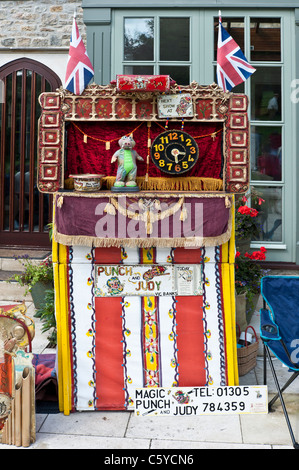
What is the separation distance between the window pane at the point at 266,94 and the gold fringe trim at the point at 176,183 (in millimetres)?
3103

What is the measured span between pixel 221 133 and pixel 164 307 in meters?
1.64

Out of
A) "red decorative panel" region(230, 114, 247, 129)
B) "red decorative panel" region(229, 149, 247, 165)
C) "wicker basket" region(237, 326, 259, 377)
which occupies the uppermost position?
"red decorative panel" region(230, 114, 247, 129)

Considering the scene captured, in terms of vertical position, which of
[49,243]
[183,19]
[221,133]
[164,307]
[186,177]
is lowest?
[164,307]

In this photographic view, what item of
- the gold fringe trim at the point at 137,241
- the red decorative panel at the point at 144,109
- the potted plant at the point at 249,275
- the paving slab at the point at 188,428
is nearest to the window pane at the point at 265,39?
the potted plant at the point at 249,275

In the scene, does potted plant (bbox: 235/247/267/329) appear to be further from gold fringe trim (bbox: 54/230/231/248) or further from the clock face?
gold fringe trim (bbox: 54/230/231/248)

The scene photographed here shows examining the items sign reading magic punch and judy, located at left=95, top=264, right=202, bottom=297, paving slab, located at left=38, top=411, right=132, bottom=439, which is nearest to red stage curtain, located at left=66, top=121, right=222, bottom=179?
sign reading magic punch and judy, located at left=95, top=264, right=202, bottom=297

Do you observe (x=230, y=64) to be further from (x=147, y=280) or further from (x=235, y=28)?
(x=235, y=28)

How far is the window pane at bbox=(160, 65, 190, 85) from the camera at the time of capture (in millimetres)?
7457

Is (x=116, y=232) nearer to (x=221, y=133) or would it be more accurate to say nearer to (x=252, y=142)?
(x=221, y=133)

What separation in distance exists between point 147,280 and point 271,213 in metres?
3.67

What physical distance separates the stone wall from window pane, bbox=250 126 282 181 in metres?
3.04

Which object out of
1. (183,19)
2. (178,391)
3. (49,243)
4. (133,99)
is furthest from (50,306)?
(183,19)

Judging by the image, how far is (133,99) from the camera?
4.71 metres

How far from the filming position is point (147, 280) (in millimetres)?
4391
